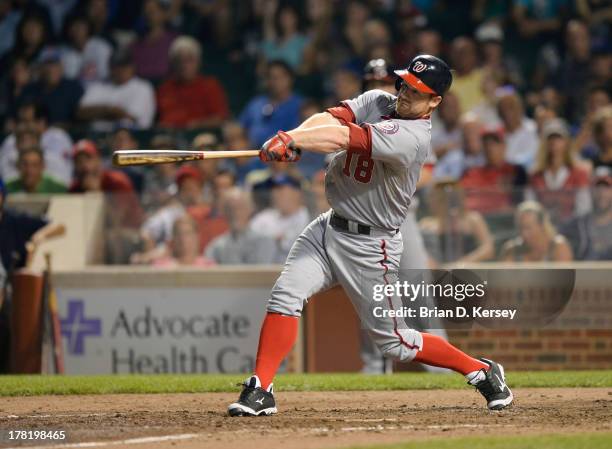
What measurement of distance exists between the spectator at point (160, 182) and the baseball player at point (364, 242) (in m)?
4.52

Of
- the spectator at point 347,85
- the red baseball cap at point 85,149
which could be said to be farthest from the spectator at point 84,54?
the spectator at point 347,85

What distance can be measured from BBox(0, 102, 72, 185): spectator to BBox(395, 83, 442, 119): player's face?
24.3 ft

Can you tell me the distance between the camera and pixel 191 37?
51.8 ft

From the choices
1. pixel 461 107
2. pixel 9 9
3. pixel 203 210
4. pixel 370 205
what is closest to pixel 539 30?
pixel 461 107

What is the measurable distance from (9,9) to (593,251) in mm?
8968

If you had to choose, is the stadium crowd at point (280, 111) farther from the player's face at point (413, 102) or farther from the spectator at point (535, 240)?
the player's face at point (413, 102)

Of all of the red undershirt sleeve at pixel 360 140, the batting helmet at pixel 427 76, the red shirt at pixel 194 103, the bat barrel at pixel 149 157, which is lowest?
the bat barrel at pixel 149 157

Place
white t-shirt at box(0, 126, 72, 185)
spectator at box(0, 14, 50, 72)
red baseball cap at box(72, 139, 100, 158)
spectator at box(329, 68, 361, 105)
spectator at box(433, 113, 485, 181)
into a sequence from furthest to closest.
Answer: spectator at box(0, 14, 50, 72), white t-shirt at box(0, 126, 72, 185), spectator at box(329, 68, 361, 105), red baseball cap at box(72, 139, 100, 158), spectator at box(433, 113, 485, 181)

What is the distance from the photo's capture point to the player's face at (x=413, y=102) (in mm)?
6727

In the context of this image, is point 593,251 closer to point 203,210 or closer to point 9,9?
point 203,210

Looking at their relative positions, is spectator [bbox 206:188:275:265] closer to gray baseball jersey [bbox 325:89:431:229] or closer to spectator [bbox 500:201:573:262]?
spectator [bbox 500:201:573:262]

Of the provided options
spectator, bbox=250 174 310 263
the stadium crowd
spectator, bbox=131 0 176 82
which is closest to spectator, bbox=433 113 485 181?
the stadium crowd

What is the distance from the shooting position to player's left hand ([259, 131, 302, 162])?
6.30 meters

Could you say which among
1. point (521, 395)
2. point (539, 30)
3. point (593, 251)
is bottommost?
point (521, 395)
